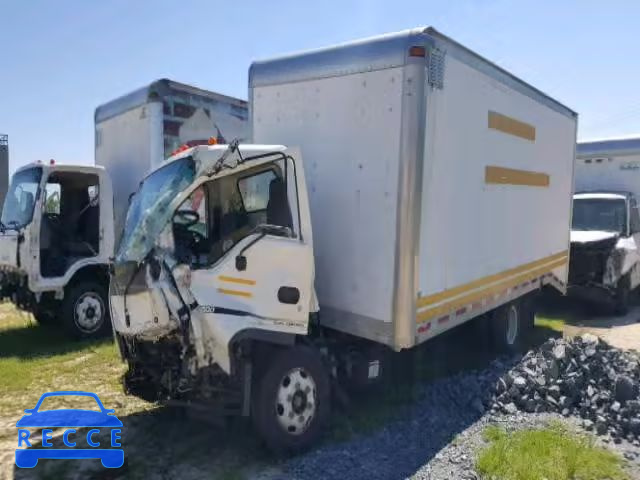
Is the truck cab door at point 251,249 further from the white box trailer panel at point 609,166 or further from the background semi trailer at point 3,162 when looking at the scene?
the background semi trailer at point 3,162

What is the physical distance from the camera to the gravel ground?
14.6 feet

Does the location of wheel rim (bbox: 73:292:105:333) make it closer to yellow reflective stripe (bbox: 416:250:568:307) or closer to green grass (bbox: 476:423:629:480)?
yellow reflective stripe (bbox: 416:250:568:307)

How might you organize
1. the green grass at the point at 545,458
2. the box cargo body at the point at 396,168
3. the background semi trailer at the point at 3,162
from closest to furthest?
the green grass at the point at 545,458, the box cargo body at the point at 396,168, the background semi trailer at the point at 3,162

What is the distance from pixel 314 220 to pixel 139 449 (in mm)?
2624

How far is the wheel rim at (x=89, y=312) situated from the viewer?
8531mm

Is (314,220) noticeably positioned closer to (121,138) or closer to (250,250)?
(250,250)

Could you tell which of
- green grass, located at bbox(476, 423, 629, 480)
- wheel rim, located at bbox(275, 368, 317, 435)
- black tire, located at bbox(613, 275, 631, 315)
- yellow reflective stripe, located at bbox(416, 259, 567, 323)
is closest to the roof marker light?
yellow reflective stripe, located at bbox(416, 259, 567, 323)

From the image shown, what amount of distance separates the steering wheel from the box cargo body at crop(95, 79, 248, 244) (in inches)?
149

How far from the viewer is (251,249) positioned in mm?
4402

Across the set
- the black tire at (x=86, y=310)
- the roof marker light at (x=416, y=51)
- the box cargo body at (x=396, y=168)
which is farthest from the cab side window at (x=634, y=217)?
the black tire at (x=86, y=310)

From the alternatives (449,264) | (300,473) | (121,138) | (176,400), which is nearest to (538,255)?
(449,264)

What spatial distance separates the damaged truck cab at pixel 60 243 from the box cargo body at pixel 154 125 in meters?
0.51

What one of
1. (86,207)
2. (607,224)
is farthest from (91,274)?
(607,224)

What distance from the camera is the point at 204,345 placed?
4.17 metres
